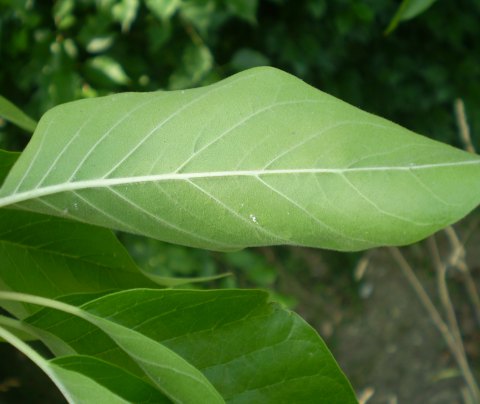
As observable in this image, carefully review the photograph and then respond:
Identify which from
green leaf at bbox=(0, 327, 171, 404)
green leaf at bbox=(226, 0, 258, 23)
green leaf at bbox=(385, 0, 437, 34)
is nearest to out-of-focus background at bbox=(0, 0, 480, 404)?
green leaf at bbox=(226, 0, 258, 23)

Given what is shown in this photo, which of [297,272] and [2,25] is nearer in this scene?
[2,25]

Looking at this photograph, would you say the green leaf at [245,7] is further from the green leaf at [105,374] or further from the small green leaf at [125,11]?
the green leaf at [105,374]

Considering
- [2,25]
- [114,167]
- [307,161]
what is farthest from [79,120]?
[2,25]

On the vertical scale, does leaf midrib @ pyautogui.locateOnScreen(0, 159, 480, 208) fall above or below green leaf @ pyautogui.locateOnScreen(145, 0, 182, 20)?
above

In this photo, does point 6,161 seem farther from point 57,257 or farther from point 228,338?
point 228,338

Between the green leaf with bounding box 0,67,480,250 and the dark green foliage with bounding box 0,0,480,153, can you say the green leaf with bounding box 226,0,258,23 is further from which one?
the green leaf with bounding box 0,67,480,250

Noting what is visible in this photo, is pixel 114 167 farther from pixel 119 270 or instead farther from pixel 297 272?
pixel 297 272

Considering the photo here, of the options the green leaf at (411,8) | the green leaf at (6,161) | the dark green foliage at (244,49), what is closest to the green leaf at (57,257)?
the green leaf at (6,161)
